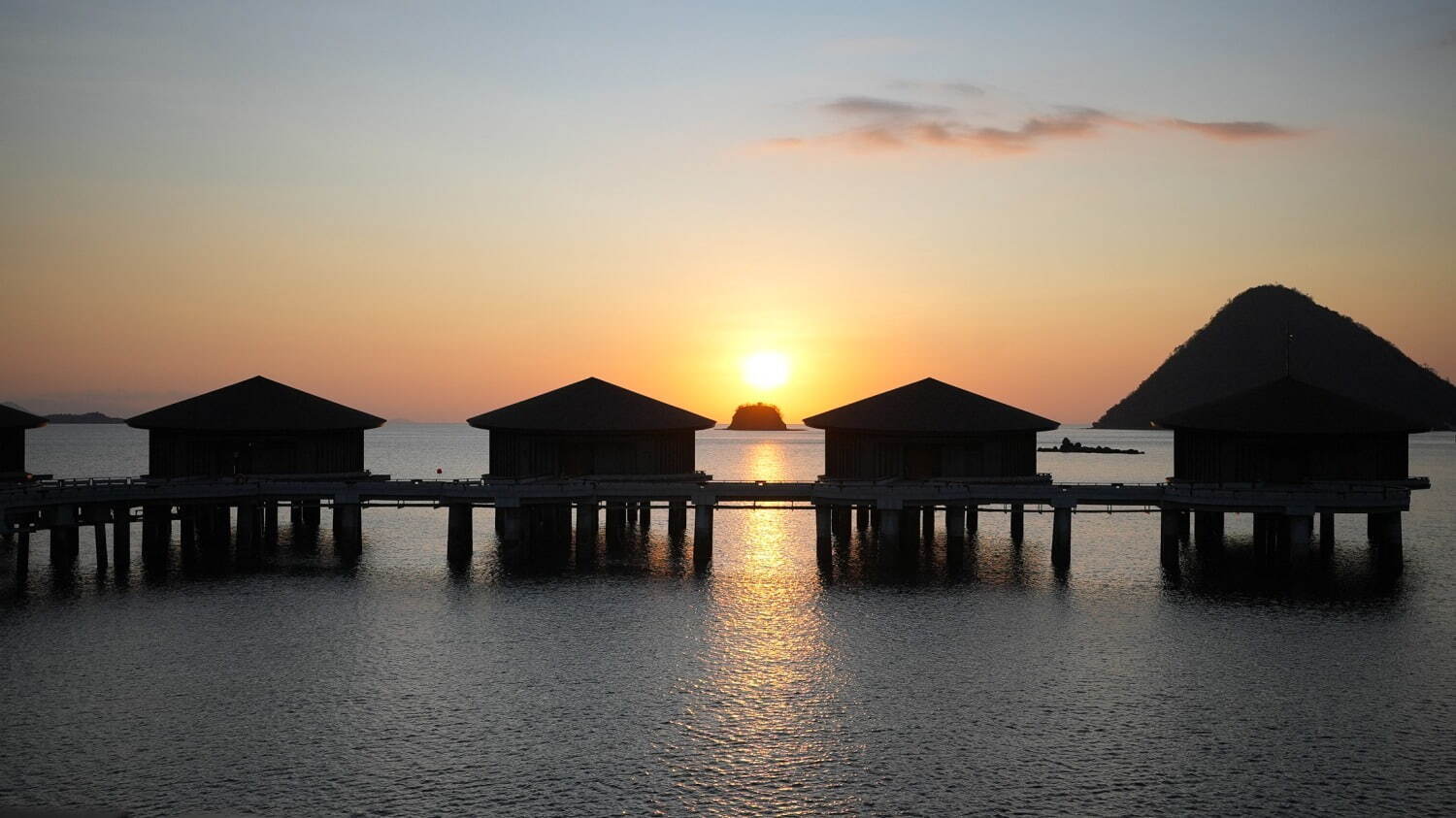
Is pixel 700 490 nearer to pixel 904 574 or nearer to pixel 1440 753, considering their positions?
pixel 904 574

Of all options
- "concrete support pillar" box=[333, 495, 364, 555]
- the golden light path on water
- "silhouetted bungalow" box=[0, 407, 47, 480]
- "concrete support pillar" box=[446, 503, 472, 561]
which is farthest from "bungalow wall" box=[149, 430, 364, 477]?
the golden light path on water

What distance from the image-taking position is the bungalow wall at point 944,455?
54.4 m

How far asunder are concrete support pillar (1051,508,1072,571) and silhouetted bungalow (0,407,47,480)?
43.4 meters

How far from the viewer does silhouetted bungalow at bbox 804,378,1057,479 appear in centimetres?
5406

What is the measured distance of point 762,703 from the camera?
28.4 meters

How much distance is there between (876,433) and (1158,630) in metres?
19.8

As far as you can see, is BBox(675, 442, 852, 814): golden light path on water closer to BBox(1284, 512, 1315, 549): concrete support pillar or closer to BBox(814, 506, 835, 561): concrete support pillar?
BBox(814, 506, 835, 561): concrete support pillar

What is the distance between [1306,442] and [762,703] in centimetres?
3325

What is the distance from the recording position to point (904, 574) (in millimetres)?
48562

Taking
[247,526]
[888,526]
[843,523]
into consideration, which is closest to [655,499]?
[888,526]

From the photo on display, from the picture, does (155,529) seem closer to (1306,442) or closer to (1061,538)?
(1061,538)

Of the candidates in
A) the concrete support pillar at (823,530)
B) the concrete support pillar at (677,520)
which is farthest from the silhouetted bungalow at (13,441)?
the concrete support pillar at (823,530)

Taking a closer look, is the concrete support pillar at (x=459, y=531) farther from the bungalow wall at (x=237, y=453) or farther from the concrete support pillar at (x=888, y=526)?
the concrete support pillar at (x=888, y=526)

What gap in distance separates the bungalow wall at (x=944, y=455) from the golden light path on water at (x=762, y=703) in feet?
31.6
